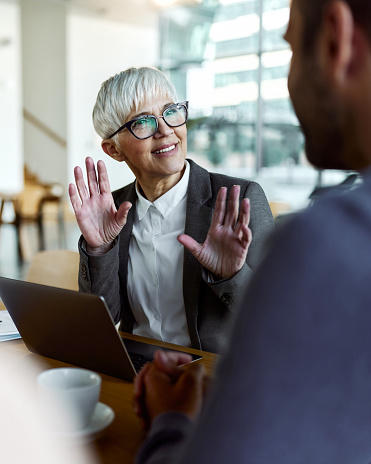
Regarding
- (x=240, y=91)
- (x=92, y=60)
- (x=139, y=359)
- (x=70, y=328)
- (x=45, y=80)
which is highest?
(x=92, y=60)

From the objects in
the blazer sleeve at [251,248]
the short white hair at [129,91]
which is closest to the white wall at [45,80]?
the short white hair at [129,91]

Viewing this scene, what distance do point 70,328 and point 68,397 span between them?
0.32 metres

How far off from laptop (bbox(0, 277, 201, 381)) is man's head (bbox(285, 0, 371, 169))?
515 mm

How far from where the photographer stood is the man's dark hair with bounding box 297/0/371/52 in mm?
542

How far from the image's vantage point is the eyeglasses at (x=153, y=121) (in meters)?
1.75

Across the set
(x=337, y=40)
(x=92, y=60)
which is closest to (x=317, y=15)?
(x=337, y=40)

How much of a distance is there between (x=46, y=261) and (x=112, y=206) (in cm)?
49

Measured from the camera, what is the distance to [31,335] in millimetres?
1271

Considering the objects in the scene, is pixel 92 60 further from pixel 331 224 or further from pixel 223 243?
pixel 331 224

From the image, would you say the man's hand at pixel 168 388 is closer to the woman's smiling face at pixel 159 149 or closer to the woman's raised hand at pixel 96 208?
the woman's raised hand at pixel 96 208

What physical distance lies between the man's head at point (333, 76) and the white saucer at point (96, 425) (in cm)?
51

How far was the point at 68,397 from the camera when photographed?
0.81 meters

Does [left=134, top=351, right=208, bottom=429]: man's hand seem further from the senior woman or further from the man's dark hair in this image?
the senior woman

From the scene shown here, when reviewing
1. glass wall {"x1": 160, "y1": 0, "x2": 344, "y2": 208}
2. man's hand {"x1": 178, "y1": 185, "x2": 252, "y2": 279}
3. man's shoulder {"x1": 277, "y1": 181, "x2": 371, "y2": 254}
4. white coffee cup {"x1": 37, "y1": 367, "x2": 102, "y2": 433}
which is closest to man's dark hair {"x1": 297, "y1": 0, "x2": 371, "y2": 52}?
man's shoulder {"x1": 277, "y1": 181, "x2": 371, "y2": 254}
